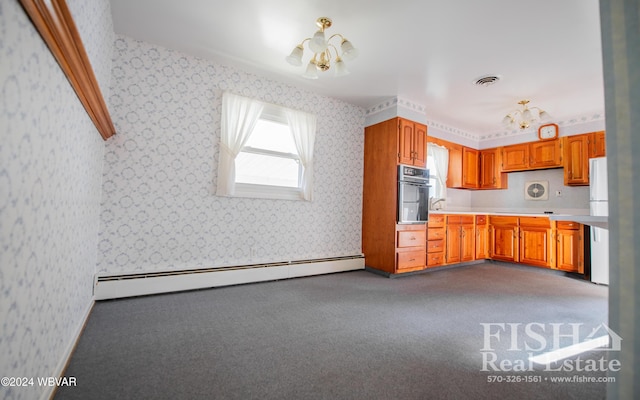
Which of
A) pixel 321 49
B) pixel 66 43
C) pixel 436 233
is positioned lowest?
pixel 436 233

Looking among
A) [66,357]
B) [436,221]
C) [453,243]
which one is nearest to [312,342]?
[66,357]

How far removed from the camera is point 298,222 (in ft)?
12.3

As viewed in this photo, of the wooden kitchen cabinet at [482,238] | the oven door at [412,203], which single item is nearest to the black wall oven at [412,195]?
the oven door at [412,203]

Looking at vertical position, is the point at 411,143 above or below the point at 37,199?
above

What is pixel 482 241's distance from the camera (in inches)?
202

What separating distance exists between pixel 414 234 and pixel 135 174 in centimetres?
371

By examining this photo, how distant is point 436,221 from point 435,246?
1.35 feet

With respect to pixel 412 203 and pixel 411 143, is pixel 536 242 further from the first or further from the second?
pixel 411 143

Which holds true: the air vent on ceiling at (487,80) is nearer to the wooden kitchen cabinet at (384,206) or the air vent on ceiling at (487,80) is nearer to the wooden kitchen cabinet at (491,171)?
the wooden kitchen cabinet at (384,206)

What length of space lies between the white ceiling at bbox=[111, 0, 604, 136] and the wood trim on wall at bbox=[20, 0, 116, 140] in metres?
1.27

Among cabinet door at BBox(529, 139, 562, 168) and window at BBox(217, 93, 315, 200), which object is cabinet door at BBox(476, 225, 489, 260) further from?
window at BBox(217, 93, 315, 200)

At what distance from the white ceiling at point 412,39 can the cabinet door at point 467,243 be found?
7.49ft

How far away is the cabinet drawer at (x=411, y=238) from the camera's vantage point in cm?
391

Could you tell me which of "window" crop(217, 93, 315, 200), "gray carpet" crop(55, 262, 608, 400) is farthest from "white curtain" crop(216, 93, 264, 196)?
"gray carpet" crop(55, 262, 608, 400)
